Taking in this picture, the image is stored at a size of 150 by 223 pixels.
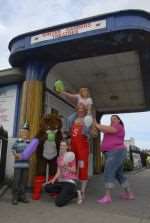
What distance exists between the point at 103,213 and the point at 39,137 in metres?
1.93

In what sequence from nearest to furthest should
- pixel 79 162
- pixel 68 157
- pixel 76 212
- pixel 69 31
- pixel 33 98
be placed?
pixel 76 212 < pixel 68 157 < pixel 79 162 < pixel 69 31 < pixel 33 98

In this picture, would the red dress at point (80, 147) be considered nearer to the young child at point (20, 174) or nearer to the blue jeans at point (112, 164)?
the blue jeans at point (112, 164)

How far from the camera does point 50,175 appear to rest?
5.08 meters

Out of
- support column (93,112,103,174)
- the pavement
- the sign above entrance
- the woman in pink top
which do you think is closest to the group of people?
the woman in pink top

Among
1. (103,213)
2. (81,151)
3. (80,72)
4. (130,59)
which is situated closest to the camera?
(103,213)

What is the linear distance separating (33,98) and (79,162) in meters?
1.89

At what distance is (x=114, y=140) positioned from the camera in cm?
456

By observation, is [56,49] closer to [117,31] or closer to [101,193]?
[117,31]

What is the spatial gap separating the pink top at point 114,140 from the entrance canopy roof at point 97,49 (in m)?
1.79

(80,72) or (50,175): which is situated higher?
(80,72)

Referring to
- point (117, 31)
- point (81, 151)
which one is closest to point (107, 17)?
point (117, 31)

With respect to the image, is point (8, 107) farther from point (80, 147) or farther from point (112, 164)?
point (112, 164)

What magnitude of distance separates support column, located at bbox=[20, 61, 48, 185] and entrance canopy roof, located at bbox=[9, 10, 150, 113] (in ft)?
0.77

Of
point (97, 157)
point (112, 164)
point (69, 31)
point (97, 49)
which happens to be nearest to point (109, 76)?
point (97, 49)
